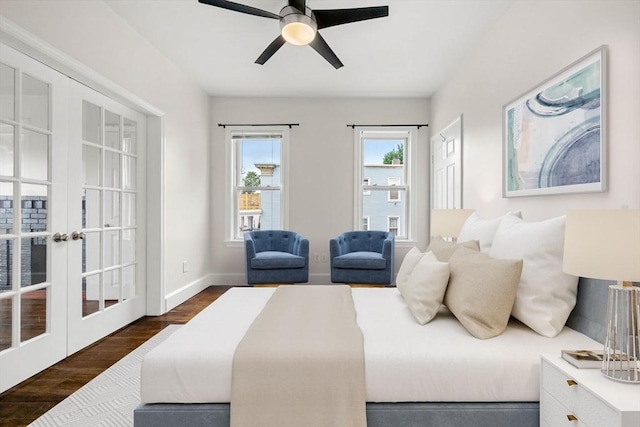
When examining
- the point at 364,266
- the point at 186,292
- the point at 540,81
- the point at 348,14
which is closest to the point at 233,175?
the point at 186,292

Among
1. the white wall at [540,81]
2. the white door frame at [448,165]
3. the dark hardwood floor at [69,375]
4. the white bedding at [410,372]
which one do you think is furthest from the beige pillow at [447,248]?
the dark hardwood floor at [69,375]

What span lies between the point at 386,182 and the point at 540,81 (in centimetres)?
317

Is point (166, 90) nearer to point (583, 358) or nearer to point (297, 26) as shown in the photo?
point (297, 26)

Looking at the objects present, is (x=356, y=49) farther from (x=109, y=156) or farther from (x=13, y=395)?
(x=13, y=395)

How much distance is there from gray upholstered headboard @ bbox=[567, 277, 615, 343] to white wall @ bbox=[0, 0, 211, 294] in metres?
3.35

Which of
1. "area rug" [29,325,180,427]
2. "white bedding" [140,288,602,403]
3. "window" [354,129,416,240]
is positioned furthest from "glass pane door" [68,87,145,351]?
"window" [354,129,416,240]

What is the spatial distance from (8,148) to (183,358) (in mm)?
1820

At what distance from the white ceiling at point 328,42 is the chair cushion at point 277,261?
2.27 m

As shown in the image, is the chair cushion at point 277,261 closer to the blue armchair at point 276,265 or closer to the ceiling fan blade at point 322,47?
the blue armchair at point 276,265

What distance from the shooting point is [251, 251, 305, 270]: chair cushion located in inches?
181

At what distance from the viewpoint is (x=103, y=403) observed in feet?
6.83

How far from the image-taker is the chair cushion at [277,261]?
4609 mm

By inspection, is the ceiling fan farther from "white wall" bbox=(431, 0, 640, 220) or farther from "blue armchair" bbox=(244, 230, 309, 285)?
"blue armchair" bbox=(244, 230, 309, 285)

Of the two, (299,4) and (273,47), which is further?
(273,47)
